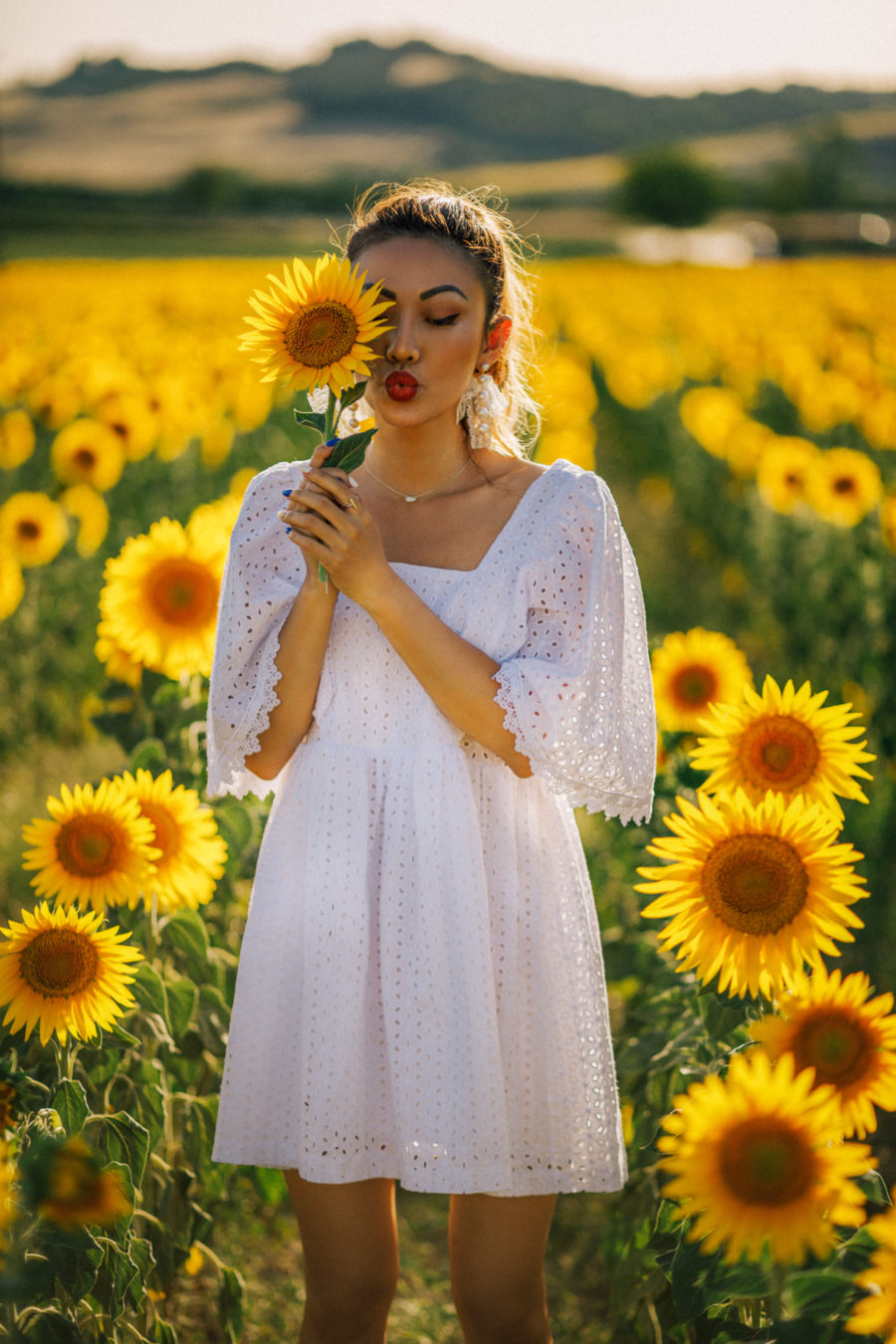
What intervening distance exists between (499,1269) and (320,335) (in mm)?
1545

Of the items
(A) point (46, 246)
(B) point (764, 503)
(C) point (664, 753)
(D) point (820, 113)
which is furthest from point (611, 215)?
(C) point (664, 753)

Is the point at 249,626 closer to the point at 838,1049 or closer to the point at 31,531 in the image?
the point at 838,1049

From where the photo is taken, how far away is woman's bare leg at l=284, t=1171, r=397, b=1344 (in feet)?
6.95

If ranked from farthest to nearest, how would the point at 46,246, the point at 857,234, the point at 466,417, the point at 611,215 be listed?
the point at 611,215
the point at 857,234
the point at 46,246
the point at 466,417

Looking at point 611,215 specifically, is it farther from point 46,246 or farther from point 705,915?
point 705,915

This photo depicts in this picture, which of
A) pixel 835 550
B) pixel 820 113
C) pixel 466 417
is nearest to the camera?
pixel 466 417

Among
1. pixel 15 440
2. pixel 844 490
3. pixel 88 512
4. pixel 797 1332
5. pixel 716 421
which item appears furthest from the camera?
pixel 716 421

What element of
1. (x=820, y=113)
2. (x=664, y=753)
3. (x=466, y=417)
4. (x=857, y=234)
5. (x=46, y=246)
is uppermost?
(x=820, y=113)

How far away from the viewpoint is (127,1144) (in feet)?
6.80

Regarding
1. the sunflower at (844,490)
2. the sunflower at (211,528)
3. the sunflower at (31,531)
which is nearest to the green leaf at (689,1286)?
the sunflower at (211,528)

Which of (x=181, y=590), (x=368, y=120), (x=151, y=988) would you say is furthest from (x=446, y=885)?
(x=368, y=120)

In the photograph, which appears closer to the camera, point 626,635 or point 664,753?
point 626,635

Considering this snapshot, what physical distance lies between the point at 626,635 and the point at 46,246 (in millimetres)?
39082

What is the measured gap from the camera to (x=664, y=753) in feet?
10.8
